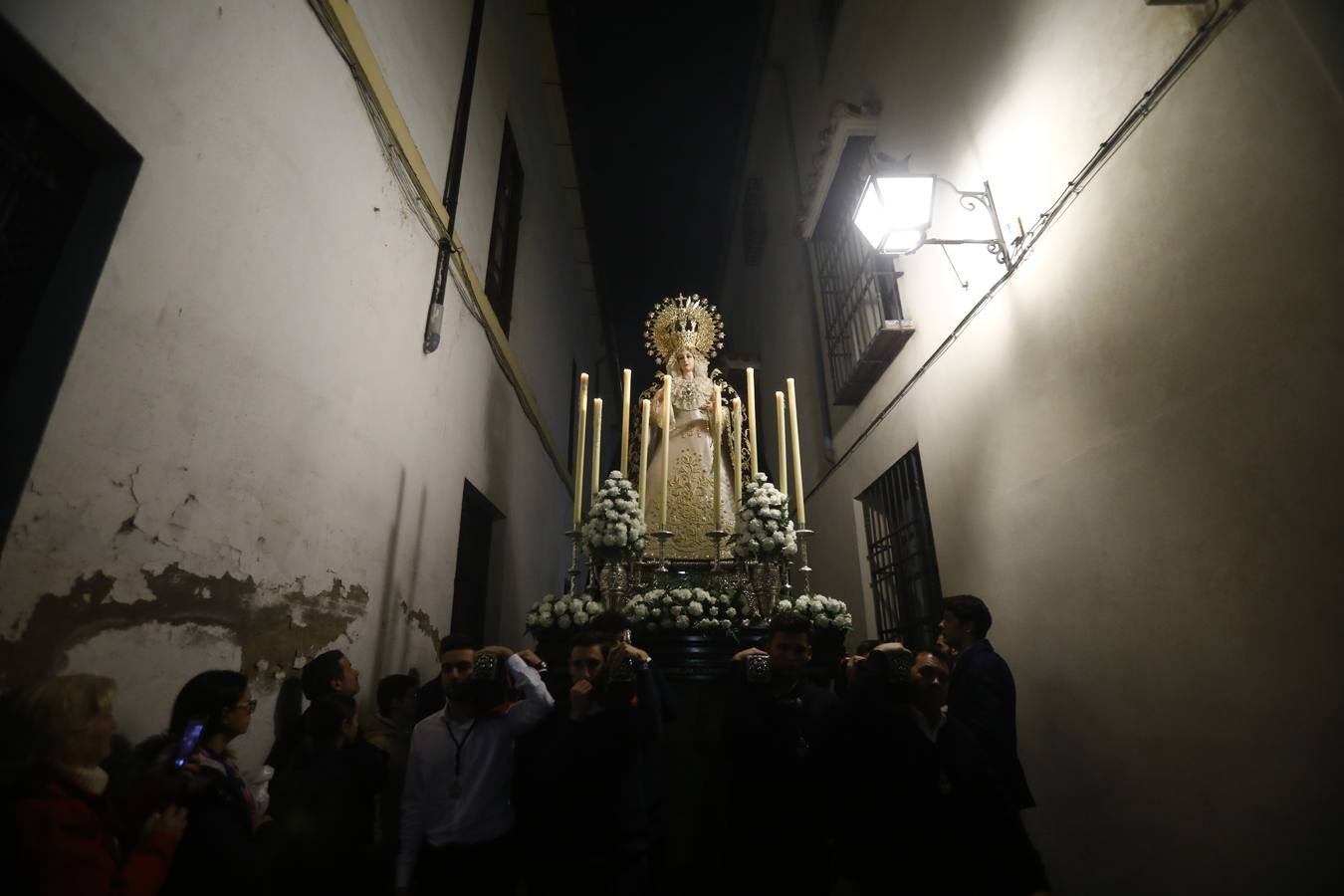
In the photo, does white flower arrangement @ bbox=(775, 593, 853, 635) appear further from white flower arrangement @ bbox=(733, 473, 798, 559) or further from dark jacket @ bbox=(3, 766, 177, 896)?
dark jacket @ bbox=(3, 766, 177, 896)

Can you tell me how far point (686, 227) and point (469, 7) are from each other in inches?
271

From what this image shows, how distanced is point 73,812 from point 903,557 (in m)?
4.94

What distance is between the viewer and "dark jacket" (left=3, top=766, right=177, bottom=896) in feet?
3.87

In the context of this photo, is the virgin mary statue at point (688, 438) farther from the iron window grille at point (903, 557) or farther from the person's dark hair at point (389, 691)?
the person's dark hair at point (389, 691)

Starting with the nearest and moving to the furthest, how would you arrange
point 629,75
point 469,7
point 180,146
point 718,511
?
point 180,146 < point 718,511 < point 469,7 < point 629,75

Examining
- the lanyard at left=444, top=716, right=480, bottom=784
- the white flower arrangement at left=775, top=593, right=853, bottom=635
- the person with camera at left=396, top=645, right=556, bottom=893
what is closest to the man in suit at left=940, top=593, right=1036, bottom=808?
the white flower arrangement at left=775, top=593, right=853, bottom=635

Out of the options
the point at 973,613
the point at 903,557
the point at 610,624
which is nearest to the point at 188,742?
the point at 610,624

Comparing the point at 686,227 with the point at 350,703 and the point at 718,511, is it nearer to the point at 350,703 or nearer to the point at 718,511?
the point at 718,511

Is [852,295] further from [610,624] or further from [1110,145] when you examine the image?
[610,624]

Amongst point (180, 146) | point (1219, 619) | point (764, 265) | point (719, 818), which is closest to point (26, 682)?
point (180, 146)

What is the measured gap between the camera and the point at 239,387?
226 cm

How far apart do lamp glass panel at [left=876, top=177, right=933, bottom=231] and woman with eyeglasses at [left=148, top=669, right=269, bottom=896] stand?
355cm

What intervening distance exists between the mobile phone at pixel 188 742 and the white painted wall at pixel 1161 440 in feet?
9.99

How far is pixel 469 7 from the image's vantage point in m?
5.17
